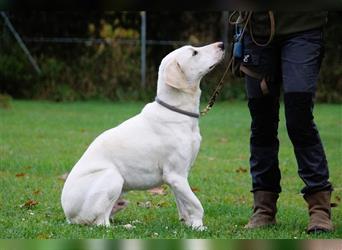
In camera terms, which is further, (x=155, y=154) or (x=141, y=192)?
(x=141, y=192)

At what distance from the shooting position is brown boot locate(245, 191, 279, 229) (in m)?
4.42

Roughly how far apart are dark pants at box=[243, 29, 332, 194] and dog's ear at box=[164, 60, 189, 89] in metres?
0.43

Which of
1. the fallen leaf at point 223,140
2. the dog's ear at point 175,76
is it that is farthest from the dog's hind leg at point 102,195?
the fallen leaf at point 223,140

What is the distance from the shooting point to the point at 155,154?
4211mm

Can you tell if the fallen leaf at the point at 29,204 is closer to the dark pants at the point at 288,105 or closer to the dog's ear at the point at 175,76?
the dog's ear at the point at 175,76

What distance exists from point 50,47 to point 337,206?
15855 millimetres

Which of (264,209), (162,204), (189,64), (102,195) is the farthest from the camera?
(162,204)

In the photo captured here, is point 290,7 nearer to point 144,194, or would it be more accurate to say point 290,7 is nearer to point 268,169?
point 268,169

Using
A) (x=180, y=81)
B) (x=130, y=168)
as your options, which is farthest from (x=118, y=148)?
(x=180, y=81)

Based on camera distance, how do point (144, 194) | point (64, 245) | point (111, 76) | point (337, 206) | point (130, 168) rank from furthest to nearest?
point (111, 76) < point (144, 194) < point (337, 206) < point (130, 168) < point (64, 245)

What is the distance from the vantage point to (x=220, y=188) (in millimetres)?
6531

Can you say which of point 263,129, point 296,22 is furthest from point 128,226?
point 296,22

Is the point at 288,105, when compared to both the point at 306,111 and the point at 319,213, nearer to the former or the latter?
the point at 306,111

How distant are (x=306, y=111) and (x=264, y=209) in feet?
2.75
